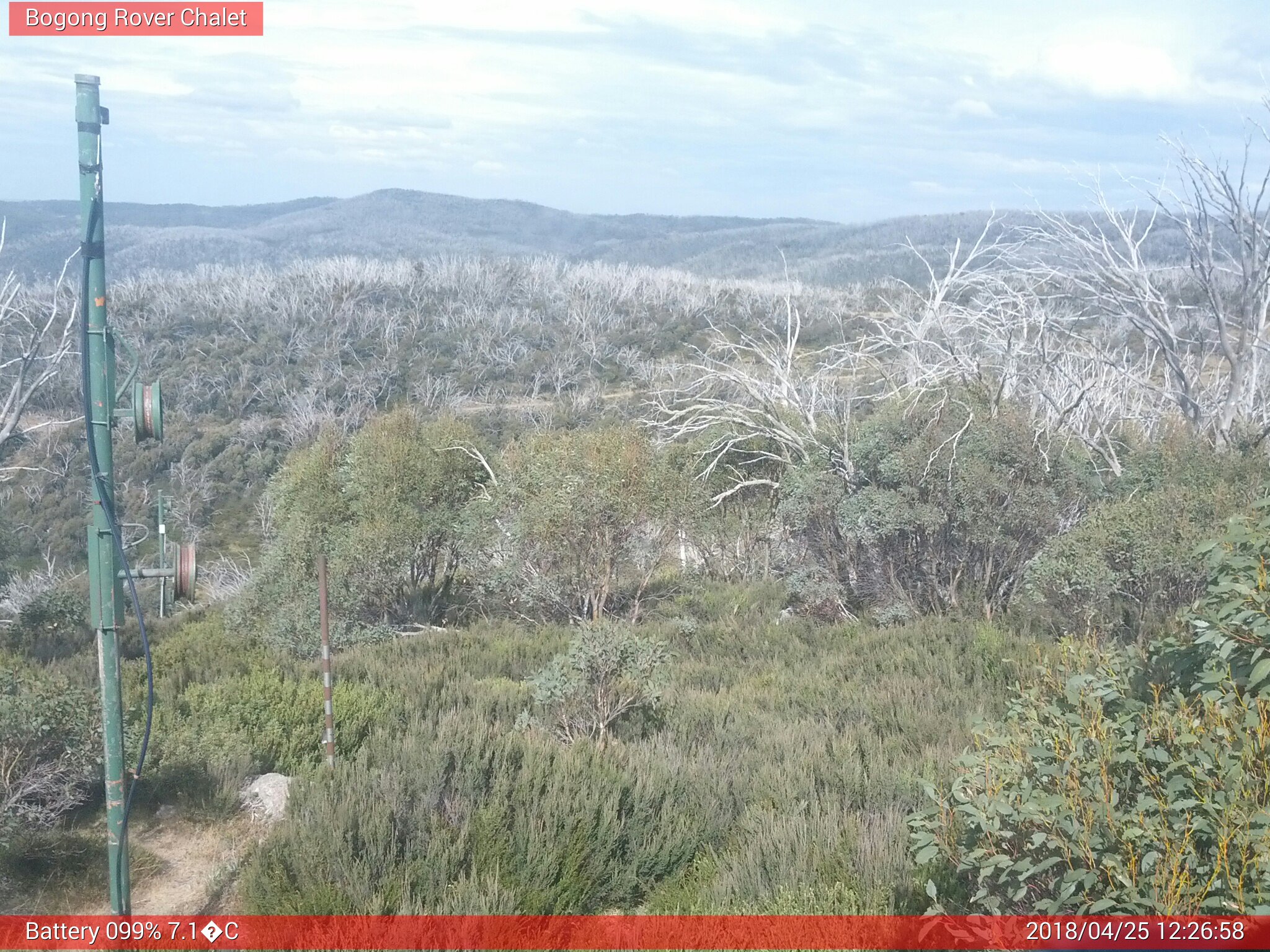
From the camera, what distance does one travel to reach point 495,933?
400cm

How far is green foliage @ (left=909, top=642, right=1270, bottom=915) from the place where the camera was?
2615mm

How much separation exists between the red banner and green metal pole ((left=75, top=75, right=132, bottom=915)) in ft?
1.38

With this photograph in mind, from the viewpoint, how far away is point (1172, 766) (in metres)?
2.81

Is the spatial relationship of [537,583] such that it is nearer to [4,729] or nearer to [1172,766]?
[4,729]

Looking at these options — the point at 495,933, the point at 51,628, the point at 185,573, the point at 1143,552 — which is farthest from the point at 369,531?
the point at 495,933

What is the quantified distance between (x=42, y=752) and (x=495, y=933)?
9.97ft

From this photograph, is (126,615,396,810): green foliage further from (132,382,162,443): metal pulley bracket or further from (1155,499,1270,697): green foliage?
(1155,499,1270,697): green foliage

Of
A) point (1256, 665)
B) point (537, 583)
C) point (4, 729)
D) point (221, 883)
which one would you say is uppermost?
point (1256, 665)

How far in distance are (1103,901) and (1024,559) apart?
1066cm

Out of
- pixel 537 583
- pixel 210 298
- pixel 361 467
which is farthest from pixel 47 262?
pixel 537 583

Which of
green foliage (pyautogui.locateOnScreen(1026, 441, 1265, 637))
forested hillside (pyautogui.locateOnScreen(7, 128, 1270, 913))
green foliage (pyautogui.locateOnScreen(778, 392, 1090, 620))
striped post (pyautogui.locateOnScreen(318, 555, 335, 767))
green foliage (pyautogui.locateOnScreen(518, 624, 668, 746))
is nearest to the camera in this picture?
forested hillside (pyautogui.locateOnScreen(7, 128, 1270, 913))

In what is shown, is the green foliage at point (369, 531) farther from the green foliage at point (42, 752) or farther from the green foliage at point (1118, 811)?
the green foliage at point (1118, 811)

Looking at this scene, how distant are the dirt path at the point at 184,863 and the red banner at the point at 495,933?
33 centimetres

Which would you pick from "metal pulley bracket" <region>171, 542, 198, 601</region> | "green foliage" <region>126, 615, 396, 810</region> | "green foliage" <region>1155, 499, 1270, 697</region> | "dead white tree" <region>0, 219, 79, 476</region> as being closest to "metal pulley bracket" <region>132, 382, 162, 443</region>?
"metal pulley bracket" <region>171, 542, 198, 601</region>
